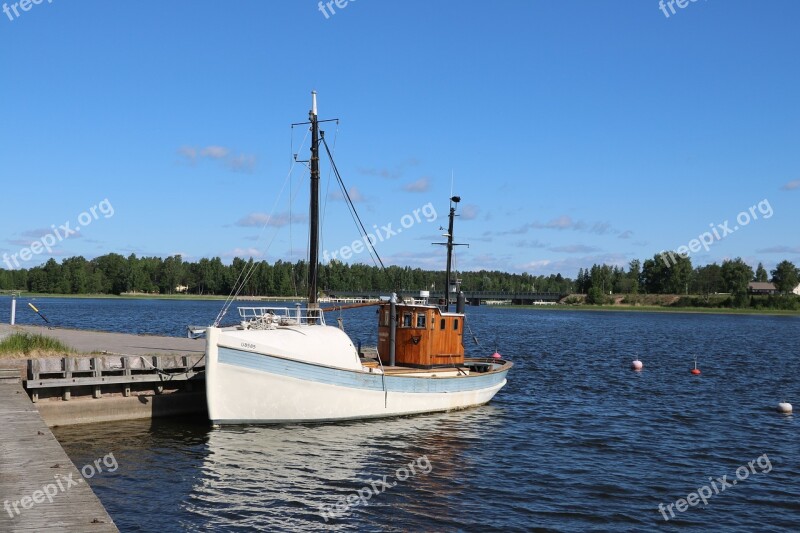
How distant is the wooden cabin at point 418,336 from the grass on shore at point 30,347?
11420 mm

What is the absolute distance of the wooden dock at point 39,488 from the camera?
1046 cm

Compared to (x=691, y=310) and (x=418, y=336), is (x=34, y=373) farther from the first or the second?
(x=691, y=310)

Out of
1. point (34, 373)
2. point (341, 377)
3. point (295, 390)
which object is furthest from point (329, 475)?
point (34, 373)

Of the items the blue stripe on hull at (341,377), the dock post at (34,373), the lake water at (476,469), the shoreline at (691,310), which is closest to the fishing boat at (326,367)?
the blue stripe on hull at (341,377)

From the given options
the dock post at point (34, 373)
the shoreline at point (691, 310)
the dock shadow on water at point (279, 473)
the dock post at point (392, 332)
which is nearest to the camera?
the dock shadow on water at point (279, 473)

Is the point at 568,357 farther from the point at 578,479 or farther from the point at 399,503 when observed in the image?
the point at 399,503

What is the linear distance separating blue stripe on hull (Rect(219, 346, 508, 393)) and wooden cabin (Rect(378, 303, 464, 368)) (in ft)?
3.76

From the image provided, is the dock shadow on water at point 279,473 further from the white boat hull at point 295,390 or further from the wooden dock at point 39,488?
the wooden dock at point 39,488

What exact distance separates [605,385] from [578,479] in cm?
2045

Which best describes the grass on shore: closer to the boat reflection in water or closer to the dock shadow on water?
the dock shadow on water

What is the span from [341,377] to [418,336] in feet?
15.9

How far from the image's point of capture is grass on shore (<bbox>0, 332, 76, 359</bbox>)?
24.5m

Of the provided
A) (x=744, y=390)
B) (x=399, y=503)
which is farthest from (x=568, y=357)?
(x=399, y=503)

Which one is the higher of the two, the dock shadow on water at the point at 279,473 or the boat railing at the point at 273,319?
the boat railing at the point at 273,319
